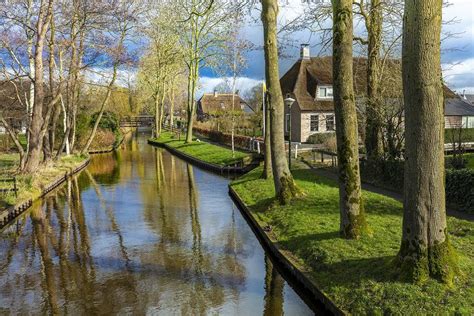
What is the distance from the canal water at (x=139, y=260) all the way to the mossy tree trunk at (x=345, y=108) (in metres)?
2.27

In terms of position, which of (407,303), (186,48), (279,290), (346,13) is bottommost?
(279,290)

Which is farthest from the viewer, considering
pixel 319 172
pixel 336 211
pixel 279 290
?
pixel 319 172

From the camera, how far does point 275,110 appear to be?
575 inches

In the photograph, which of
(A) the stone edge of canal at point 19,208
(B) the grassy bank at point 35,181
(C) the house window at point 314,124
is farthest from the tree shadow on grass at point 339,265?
(C) the house window at point 314,124

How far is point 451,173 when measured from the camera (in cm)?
1398

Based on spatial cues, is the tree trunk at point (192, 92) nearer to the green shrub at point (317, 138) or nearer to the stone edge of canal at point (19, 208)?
the green shrub at point (317, 138)

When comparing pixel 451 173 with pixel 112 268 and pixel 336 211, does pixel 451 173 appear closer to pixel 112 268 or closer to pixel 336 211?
pixel 336 211

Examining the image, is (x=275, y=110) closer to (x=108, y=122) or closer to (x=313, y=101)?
(x=313, y=101)

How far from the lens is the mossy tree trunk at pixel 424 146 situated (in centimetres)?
645

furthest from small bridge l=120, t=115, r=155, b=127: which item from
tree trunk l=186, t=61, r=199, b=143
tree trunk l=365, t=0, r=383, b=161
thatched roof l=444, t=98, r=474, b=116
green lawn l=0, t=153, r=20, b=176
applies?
tree trunk l=365, t=0, r=383, b=161

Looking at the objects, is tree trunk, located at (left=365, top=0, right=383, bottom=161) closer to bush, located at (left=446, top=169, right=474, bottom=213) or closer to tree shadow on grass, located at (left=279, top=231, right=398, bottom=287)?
bush, located at (left=446, top=169, right=474, bottom=213)

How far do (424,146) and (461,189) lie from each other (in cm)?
794

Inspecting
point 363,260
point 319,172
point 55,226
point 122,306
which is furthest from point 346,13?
point 319,172

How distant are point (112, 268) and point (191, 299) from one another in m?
2.69
